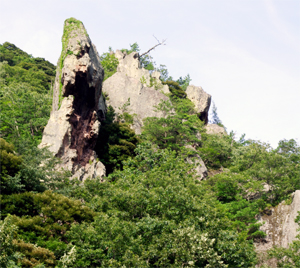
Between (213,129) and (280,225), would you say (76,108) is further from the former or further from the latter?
(213,129)

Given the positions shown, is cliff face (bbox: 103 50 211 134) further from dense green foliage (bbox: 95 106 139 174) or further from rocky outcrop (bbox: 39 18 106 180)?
rocky outcrop (bbox: 39 18 106 180)

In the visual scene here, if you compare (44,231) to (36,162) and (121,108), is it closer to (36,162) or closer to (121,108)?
(36,162)

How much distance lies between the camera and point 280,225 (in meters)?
34.1

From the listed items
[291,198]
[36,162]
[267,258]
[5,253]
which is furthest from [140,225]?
[291,198]

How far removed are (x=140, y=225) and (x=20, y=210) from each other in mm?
6287

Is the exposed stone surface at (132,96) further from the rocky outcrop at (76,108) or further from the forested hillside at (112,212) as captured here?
the rocky outcrop at (76,108)

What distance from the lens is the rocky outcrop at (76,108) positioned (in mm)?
28034

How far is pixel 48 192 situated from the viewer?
1912cm

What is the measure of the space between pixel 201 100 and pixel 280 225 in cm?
2880

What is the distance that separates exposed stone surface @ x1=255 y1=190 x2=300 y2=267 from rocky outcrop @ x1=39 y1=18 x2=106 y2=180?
16994 mm

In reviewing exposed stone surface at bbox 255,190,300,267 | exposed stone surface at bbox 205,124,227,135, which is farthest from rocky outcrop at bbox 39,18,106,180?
exposed stone surface at bbox 205,124,227,135

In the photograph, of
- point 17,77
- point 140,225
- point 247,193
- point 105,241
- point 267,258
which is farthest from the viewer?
point 17,77

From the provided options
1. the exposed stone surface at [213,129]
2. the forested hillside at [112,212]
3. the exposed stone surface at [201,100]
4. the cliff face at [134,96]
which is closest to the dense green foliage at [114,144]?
the forested hillside at [112,212]

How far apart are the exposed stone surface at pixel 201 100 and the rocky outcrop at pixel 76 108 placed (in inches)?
1110
